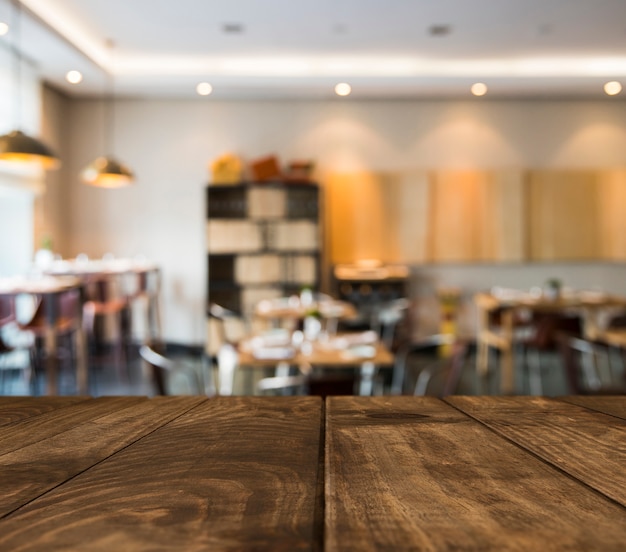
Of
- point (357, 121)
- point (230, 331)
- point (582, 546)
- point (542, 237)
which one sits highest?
point (357, 121)

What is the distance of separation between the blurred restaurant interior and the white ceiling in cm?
5

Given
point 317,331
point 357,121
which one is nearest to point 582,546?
point 317,331

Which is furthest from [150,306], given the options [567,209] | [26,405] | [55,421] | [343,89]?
[55,421]

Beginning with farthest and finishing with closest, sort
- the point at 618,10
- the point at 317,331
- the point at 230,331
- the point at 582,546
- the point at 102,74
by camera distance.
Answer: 1. the point at 230,331
2. the point at 102,74
3. the point at 618,10
4. the point at 317,331
5. the point at 582,546

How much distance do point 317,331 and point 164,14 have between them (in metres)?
3.90

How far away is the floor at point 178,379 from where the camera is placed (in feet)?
20.4

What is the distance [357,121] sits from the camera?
29.5 ft

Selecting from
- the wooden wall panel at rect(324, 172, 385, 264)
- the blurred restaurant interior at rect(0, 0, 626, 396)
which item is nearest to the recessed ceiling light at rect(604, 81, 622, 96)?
the blurred restaurant interior at rect(0, 0, 626, 396)

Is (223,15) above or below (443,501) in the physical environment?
above

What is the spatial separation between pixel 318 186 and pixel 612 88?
169 inches

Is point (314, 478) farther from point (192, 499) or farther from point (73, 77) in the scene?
point (73, 77)

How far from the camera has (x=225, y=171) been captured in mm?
8477

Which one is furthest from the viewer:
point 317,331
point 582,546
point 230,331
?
point 230,331

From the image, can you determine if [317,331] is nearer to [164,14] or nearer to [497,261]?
[164,14]
